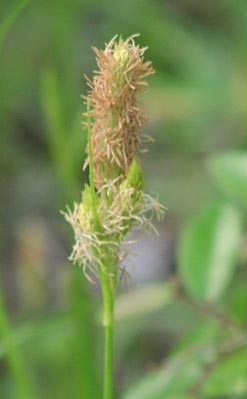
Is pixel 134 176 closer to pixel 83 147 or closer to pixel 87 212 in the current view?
pixel 87 212

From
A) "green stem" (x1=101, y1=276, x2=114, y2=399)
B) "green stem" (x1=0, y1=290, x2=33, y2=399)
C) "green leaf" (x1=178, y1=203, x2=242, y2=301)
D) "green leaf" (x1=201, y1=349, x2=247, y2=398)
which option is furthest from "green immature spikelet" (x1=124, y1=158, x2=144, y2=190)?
"green leaf" (x1=178, y1=203, x2=242, y2=301)

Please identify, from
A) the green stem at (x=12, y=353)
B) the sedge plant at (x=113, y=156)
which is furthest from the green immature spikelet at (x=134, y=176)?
the green stem at (x=12, y=353)

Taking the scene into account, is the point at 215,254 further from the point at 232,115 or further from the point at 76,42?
the point at 76,42

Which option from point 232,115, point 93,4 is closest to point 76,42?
point 93,4

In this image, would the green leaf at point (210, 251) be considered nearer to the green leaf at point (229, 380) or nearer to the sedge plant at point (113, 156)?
the green leaf at point (229, 380)

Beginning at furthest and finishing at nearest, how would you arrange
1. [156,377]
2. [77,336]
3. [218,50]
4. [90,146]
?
1. [218,50]
2. [77,336]
3. [156,377]
4. [90,146]

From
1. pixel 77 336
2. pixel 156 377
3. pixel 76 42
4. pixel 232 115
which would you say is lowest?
pixel 156 377
